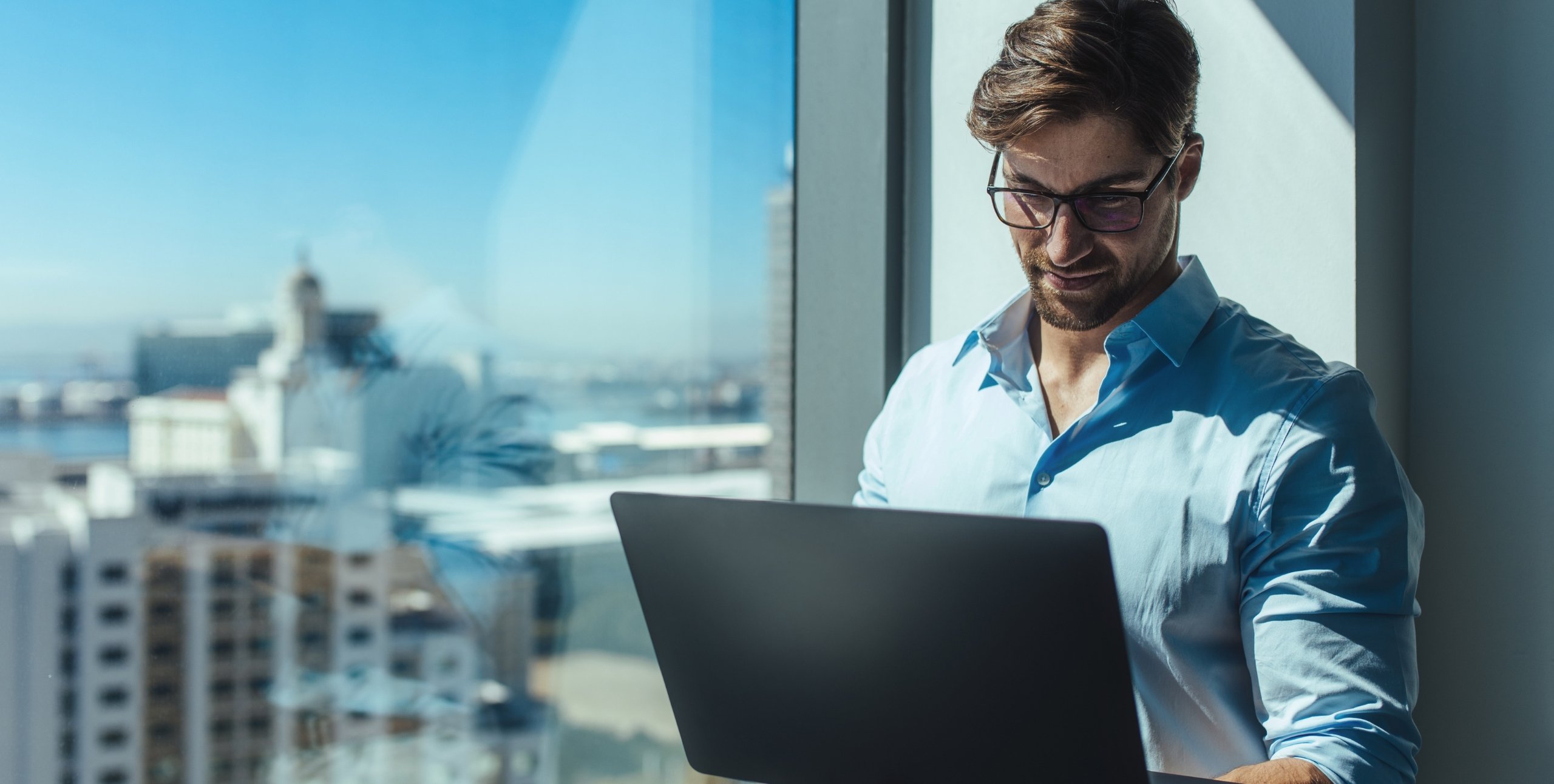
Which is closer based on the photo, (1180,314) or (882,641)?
(882,641)

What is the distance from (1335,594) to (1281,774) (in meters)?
0.18

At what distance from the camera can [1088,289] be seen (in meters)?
1.28

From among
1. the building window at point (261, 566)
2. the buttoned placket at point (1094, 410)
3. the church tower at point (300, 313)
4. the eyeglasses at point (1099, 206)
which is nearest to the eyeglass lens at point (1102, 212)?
the eyeglasses at point (1099, 206)

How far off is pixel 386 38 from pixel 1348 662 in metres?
1.47

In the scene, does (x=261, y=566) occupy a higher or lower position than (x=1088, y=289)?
lower

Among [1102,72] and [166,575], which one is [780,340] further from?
[166,575]

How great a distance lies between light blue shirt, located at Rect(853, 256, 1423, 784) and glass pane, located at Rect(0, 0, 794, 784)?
72 cm

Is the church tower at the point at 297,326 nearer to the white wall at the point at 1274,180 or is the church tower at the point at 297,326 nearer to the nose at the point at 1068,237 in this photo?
the nose at the point at 1068,237

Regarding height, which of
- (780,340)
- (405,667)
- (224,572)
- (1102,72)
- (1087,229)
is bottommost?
(405,667)

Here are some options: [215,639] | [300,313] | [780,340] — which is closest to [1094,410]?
[780,340]

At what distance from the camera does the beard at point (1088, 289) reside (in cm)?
127

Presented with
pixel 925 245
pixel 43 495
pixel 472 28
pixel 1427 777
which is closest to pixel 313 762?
pixel 43 495

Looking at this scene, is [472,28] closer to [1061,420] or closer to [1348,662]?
[1061,420]

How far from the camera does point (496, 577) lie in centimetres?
170
